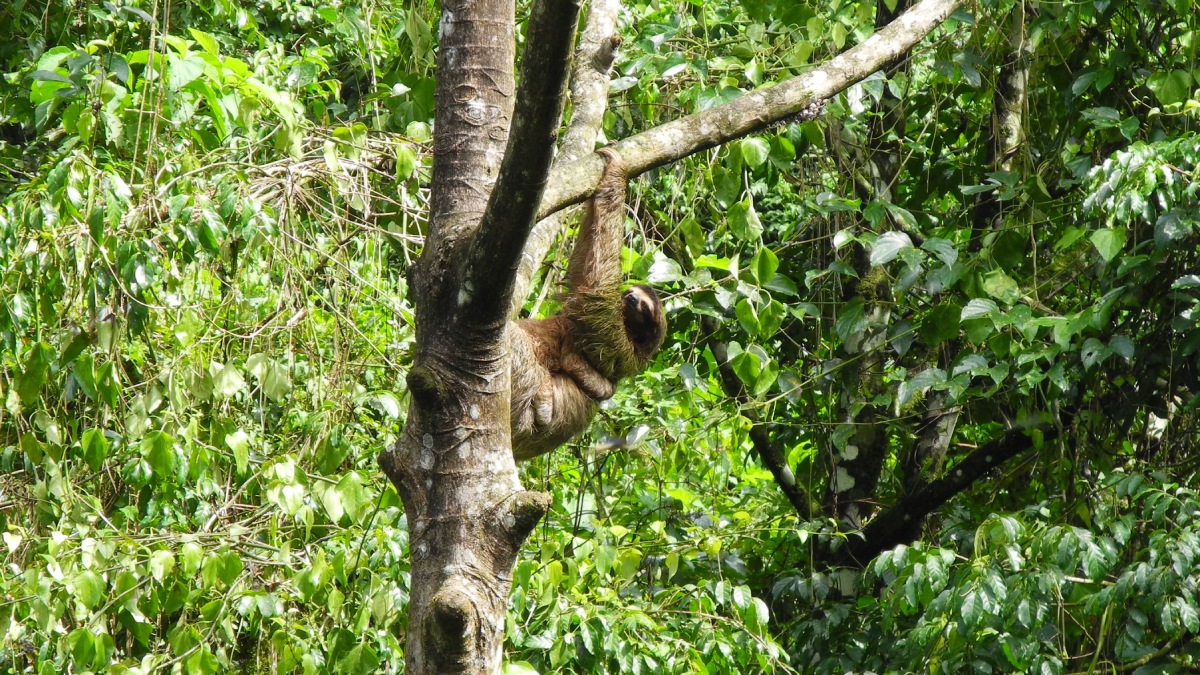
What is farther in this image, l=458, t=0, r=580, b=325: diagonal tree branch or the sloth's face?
the sloth's face

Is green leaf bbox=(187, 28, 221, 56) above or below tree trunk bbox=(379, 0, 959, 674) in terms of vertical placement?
above

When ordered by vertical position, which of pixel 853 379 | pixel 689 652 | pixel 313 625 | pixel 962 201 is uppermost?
Answer: pixel 962 201

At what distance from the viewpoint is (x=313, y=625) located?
4656mm

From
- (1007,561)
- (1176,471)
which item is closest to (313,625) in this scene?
(1007,561)

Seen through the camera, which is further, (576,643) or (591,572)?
(591,572)

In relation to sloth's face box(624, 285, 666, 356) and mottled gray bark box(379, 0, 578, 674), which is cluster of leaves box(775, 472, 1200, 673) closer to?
sloth's face box(624, 285, 666, 356)

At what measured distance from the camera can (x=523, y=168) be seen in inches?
98.3

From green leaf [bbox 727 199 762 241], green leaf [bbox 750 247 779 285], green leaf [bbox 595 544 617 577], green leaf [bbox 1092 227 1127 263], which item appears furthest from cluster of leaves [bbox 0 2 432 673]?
green leaf [bbox 1092 227 1127 263]

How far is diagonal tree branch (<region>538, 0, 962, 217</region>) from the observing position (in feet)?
10.6

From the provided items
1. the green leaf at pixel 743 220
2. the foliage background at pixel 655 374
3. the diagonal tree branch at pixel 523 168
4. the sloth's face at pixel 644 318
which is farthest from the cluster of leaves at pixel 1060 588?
the diagonal tree branch at pixel 523 168

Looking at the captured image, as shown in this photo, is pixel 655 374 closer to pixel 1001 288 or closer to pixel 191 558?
pixel 1001 288

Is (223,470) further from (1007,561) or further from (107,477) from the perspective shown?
(1007,561)

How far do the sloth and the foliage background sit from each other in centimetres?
26

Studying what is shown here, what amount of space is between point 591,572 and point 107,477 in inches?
90.6
